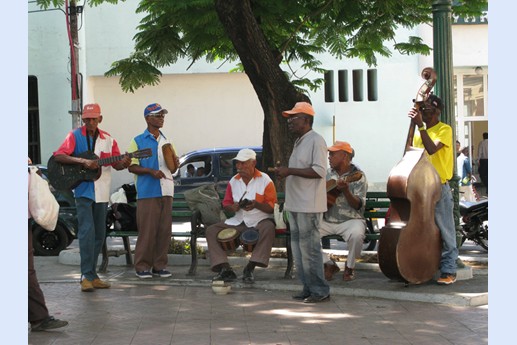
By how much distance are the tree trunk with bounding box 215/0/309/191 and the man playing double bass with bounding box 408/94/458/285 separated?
→ 2689 mm

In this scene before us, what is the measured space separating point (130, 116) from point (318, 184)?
63.4 ft

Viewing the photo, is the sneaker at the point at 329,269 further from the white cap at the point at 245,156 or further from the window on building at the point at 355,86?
the window on building at the point at 355,86

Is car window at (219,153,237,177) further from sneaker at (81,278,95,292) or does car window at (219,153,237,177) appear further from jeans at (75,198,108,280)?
sneaker at (81,278,95,292)

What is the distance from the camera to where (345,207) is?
9945mm

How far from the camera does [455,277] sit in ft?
30.3

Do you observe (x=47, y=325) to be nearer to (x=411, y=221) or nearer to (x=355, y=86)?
(x=411, y=221)

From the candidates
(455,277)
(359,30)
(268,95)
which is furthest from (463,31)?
(455,277)

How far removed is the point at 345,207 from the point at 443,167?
1.29 m

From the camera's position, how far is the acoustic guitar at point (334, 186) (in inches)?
389

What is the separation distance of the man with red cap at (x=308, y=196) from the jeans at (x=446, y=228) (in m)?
1.22

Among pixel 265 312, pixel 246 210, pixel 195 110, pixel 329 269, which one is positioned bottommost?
pixel 265 312

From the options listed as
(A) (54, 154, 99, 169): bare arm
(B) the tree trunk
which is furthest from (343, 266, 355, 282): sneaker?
(A) (54, 154, 99, 169): bare arm

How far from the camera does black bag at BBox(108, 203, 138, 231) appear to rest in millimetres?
11273

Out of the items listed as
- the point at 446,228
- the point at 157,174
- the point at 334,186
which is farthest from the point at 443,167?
the point at 157,174
